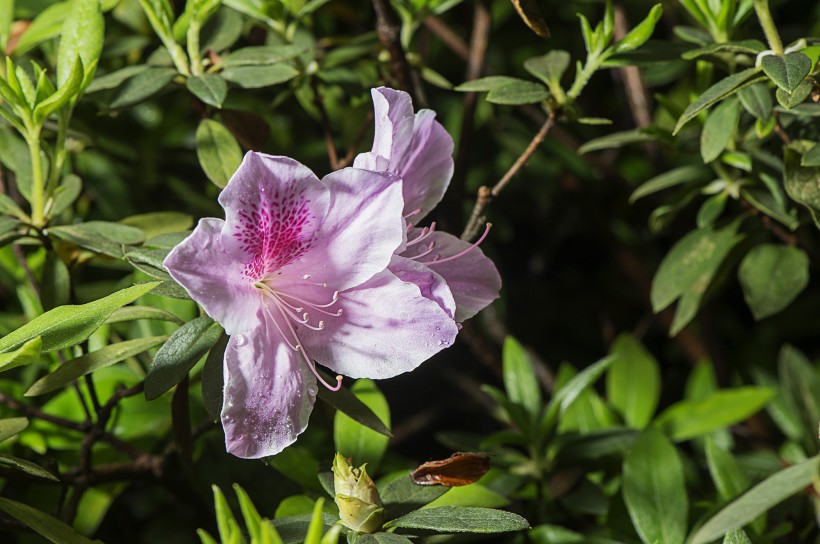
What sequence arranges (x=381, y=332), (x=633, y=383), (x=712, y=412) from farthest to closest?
(x=633, y=383) → (x=712, y=412) → (x=381, y=332)

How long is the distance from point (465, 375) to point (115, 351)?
1000mm

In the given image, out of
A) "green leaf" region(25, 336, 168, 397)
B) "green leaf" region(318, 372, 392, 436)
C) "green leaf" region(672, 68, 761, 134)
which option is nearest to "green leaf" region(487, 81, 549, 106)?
"green leaf" region(672, 68, 761, 134)

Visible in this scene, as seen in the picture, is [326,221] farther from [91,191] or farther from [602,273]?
[602,273]

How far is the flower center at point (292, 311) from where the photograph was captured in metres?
0.87

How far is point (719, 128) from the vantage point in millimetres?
1040

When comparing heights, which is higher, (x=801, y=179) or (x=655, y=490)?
(x=801, y=179)

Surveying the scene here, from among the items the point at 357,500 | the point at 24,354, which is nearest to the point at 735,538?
the point at 357,500

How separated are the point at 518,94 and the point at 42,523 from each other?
686 millimetres

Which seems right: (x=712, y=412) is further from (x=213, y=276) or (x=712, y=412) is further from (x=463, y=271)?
(x=213, y=276)

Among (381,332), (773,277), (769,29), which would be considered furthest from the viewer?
(773,277)

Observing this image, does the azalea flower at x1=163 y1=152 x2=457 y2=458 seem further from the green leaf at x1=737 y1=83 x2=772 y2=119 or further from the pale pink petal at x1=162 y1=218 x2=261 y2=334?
the green leaf at x1=737 y1=83 x2=772 y2=119

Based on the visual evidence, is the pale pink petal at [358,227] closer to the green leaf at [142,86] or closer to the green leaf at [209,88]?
the green leaf at [209,88]

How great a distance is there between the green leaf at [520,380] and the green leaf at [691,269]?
0.21 meters

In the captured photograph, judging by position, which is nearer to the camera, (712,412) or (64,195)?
(64,195)
